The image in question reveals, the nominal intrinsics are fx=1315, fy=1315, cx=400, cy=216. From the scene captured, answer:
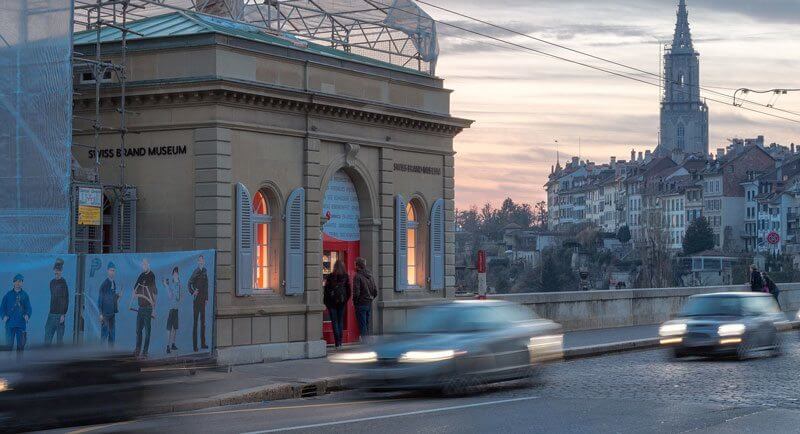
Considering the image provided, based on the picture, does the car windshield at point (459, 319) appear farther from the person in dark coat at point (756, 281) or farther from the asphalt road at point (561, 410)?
the person in dark coat at point (756, 281)

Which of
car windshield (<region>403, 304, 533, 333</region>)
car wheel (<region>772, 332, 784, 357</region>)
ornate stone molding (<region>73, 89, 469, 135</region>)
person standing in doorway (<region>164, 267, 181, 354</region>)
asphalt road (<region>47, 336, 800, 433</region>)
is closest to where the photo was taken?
asphalt road (<region>47, 336, 800, 433</region>)

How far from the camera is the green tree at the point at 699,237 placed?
570ft

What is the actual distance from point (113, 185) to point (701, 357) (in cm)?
1261

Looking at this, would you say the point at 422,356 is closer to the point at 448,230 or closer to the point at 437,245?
the point at 437,245

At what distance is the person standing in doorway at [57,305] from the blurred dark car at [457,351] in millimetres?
4198

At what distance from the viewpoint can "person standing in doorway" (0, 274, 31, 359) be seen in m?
19.3

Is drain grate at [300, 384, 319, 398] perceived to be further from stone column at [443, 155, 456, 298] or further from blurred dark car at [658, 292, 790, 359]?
stone column at [443, 155, 456, 298]

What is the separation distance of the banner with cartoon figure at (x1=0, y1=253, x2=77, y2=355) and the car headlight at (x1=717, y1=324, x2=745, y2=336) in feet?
42.2

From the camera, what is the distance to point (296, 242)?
2666cm

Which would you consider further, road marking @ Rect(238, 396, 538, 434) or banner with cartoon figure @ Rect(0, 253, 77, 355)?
banner with cartoon figure @ Rect(0, 253, 77, 355)

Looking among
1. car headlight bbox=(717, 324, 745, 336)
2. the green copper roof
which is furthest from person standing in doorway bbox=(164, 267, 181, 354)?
car headlight bbox=(717, 324, 745, 336)

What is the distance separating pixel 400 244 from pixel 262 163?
16.7 ft

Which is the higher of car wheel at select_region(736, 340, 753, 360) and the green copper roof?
the green copper roof

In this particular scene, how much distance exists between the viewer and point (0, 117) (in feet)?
74.9
